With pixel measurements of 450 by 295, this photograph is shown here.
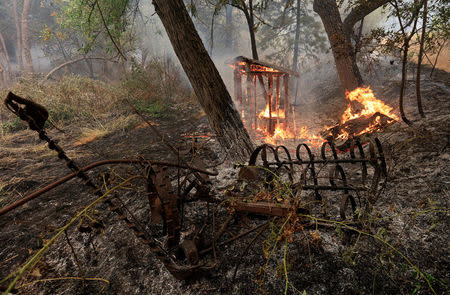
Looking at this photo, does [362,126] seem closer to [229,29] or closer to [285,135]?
[285,135]

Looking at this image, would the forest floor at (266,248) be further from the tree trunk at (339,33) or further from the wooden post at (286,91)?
the wooden post at (286,91)

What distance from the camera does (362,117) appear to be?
22.4 ft

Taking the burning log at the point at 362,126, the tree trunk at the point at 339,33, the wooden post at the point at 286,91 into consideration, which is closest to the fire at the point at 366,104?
the tree trunk at the point at 339,33

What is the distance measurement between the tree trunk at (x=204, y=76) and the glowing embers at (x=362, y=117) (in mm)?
2459

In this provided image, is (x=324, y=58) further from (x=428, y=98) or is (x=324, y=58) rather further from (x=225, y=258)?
(x=225, y=258)

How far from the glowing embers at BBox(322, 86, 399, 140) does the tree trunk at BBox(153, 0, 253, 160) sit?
246 centimetres

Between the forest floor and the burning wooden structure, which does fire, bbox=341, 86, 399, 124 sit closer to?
the burning wooden structure

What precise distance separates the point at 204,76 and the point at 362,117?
18.4ft

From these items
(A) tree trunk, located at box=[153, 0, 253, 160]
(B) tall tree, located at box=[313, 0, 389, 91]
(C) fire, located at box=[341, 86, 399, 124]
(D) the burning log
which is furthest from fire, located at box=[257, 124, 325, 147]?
(A) tree trunk, located at box=[153, 0, 253, 160]

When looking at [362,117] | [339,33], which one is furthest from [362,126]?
[339,33]

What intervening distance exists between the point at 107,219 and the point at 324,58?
2722 cm

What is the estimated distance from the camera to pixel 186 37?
4250 mm

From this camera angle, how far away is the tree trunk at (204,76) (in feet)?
13.8

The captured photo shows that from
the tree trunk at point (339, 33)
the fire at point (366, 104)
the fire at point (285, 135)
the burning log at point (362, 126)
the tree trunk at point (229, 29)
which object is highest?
the tree trunk at point (229, 29)
